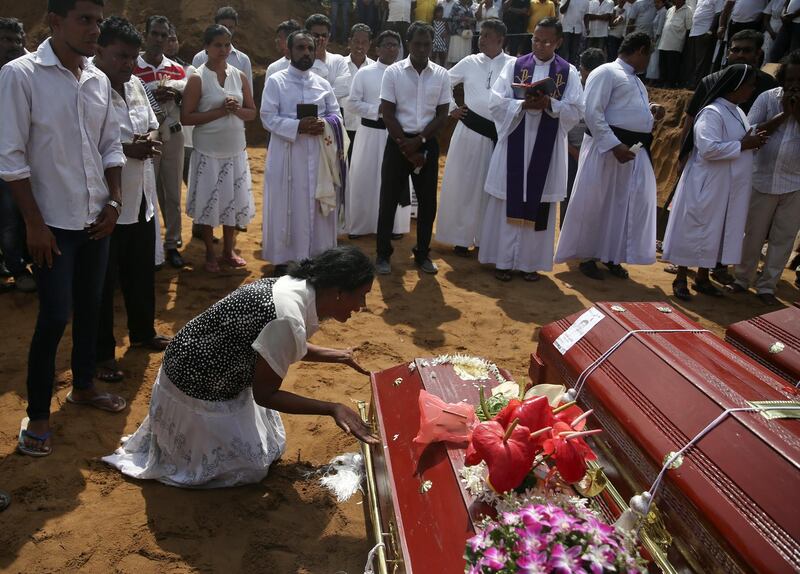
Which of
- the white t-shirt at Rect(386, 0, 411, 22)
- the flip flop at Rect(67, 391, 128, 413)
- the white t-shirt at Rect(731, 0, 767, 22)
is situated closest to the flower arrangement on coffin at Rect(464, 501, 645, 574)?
the flip flop at Rect(67, 391, 128, 413)

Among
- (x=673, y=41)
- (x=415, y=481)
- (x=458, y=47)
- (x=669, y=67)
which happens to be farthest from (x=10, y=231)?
(x=669, y=67)

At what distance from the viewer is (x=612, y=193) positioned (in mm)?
5988

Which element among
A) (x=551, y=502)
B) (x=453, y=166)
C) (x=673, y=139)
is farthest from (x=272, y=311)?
(x=673, y=139)

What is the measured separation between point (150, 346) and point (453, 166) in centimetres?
340

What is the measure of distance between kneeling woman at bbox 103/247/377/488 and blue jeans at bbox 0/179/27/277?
7.86ft

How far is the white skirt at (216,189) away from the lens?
5.25 metres

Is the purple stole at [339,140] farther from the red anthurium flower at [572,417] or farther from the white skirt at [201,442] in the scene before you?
the red anthurium flower at [572,417]

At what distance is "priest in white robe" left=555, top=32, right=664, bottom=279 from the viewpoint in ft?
18.2

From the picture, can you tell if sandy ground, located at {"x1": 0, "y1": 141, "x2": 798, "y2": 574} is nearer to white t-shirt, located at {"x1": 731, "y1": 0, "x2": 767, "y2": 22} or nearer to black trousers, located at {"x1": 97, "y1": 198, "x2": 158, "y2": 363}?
black trousers, located at {"x1": 97, "y1": 198, "x2": 158, "y2": 363}

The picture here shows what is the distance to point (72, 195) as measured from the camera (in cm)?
294

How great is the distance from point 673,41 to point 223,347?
9.69 meters

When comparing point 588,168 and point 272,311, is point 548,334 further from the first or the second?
point 588,168

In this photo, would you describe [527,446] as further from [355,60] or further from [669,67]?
[669,67]

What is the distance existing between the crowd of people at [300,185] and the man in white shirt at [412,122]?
2 cm
